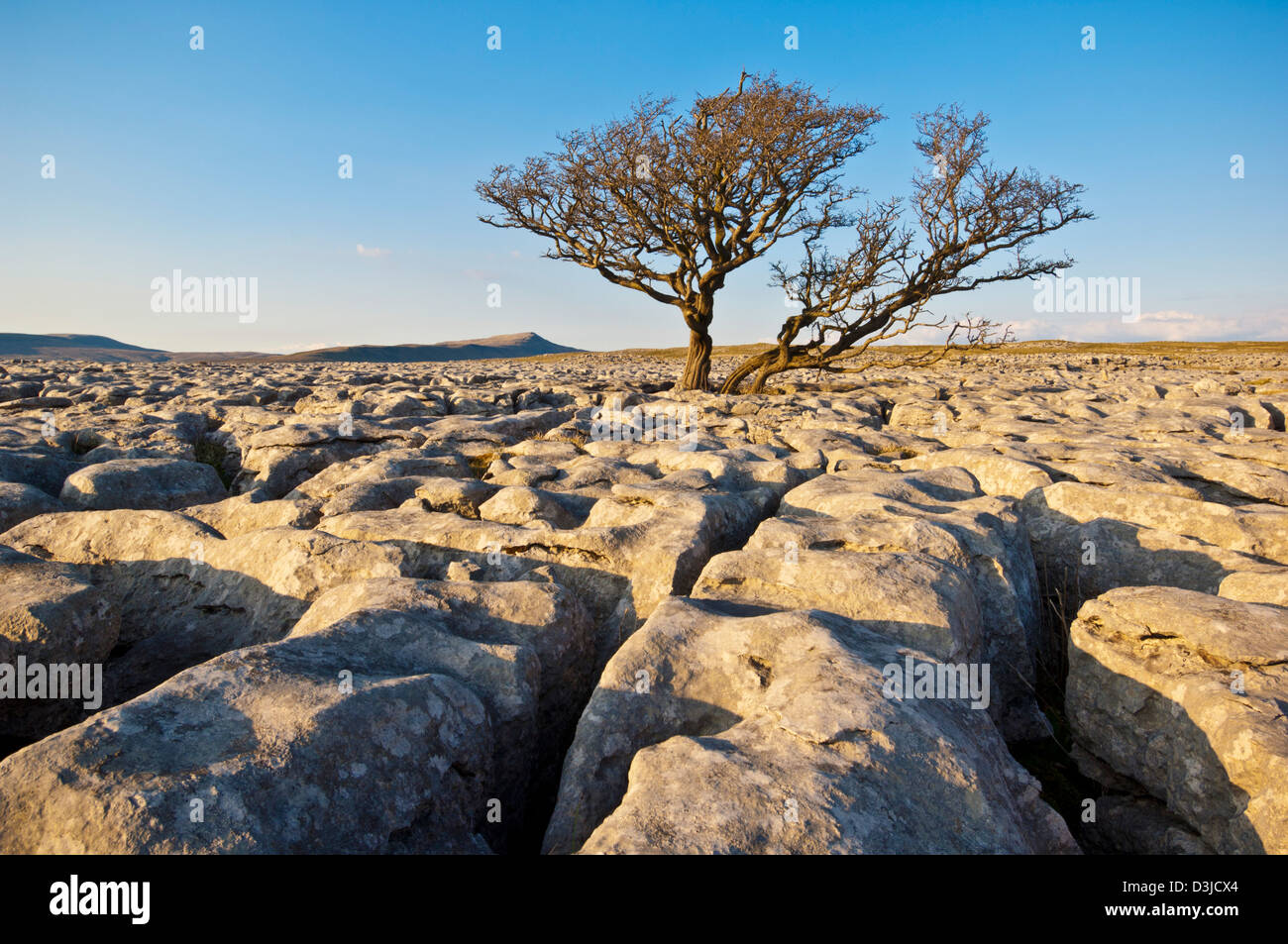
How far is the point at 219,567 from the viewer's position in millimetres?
6266

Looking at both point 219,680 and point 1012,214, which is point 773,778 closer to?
point 219,680

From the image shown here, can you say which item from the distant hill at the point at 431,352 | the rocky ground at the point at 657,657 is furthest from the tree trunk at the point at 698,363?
the distant hill at the point at 431,352

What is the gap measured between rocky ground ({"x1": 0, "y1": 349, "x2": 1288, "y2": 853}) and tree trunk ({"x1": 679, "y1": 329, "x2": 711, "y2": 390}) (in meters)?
15.0

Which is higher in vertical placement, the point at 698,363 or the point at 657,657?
the point at 698,363

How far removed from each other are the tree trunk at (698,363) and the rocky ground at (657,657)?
1504 centimetres

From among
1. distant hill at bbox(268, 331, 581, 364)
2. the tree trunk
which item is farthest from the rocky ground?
distant hill at bbox(268, 331, 581, 364)

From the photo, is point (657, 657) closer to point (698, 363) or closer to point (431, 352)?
point (698, 363)

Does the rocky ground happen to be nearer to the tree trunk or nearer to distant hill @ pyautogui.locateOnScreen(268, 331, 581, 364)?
the tree trunk

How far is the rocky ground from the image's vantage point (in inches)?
116

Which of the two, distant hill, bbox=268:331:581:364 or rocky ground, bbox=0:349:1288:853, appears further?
distant hill, bbox=268:331:581:364

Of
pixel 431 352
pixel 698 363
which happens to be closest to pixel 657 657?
pixel 698 363

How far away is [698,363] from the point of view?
24.7 meters

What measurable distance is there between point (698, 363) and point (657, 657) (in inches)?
836
